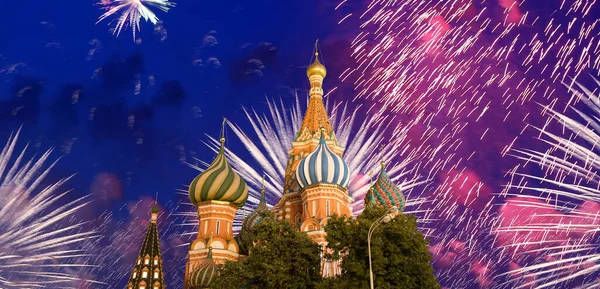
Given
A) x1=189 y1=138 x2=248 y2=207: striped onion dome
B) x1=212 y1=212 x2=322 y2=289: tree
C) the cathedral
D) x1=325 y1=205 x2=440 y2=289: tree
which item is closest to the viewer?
x1=325 y1=205 x2=440 y2=289: tree

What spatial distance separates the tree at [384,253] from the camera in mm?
24094

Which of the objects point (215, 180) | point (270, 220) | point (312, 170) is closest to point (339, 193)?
point (312, 170)

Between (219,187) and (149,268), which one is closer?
(219,187)

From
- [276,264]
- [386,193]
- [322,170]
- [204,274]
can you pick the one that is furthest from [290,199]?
[276,264]

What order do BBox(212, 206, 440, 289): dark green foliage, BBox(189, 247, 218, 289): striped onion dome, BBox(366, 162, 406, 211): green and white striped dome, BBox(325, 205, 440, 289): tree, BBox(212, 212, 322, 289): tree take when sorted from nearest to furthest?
1. BBox(325, 205, 440, 289): tree
2. BBox(212, 206, 440, 289): dark green foliage
3. BBox(212, 212, 322, 289): tree
4. BBox(189, 247, 218, 289): striped onion dome
5. BBox(366, 162, 406, 211): green and white striped dome

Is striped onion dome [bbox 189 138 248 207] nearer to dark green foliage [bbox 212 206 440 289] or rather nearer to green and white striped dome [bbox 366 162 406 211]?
green and white striped dome [bbox 366 162 406 211]

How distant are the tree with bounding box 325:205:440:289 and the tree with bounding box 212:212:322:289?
1.20 meters

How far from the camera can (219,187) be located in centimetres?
4197

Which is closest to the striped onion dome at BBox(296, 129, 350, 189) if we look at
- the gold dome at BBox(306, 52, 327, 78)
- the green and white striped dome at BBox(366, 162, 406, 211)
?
the green and white striped dome at BBox(366, 162, 406, 211)

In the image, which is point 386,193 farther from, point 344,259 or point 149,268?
point 344,259

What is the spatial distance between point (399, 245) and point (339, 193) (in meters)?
13.6

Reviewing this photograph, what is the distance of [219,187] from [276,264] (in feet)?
58.0

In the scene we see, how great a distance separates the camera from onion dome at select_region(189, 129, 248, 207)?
137 feet

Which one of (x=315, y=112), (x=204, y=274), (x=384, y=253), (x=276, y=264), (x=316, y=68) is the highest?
(x=316, y=68)
